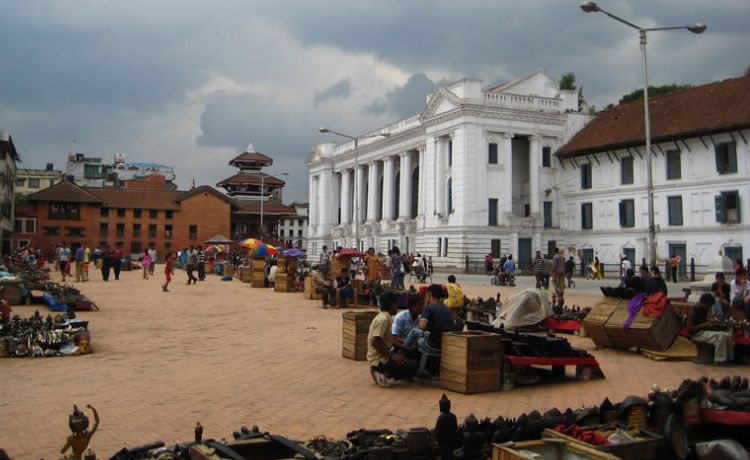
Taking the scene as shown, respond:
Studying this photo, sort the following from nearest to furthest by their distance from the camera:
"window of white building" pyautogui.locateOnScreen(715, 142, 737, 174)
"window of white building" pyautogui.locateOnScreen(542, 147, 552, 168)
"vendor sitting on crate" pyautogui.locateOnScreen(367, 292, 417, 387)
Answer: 1. "vendor sitting on crate" pyautogui.locateOnScreen(367, 292, 417, 387)
2. "window of white building" pyautogui.locateOnScreen(715, 142, 737, 174)
3. "window of white building" pyautogui.locateOnScreen(542, 147, 552, 168)

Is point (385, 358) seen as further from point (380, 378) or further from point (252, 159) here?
point (252, 159)

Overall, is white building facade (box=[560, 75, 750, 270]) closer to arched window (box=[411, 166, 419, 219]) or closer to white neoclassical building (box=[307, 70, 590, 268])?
white neoclassical building (box=[307, 70, 590, 268])

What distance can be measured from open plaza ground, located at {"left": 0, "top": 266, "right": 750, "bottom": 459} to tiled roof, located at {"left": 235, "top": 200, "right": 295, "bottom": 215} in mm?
67592

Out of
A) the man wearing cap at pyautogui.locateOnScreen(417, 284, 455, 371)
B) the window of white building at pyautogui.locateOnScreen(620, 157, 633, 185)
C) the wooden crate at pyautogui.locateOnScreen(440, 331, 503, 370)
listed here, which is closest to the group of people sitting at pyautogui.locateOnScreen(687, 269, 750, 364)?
the wooden crate at pyautogui.locateOnScreen(440, 331, 503, 370)

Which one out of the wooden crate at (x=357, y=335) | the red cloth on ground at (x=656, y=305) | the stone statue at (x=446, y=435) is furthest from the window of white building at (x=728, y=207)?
the stone statue at (x=446, y=435)

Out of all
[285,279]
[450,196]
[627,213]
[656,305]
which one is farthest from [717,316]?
[450,196]

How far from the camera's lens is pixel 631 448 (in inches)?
219

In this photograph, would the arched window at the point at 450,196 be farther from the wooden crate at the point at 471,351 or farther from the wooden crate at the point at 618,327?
the wooden crate at the point at 471,351

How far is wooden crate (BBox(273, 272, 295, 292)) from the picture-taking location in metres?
28.4

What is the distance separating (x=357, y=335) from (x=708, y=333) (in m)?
6.06

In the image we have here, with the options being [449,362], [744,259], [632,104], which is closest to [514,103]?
[632,104]

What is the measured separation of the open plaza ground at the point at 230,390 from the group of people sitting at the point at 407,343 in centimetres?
25

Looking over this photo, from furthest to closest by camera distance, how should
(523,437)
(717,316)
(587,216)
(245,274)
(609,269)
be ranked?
(587,216) < (609,269) < (245,274) < (717,316) < (523,437)

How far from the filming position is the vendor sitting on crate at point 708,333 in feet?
35.5
